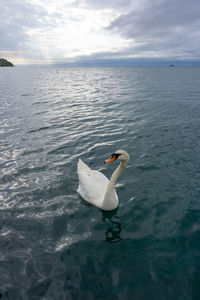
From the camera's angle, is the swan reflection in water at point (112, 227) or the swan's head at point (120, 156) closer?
the swan reflection in water at point (112, 227)

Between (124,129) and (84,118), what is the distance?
4534 millimetres

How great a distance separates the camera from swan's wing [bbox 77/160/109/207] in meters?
6.35

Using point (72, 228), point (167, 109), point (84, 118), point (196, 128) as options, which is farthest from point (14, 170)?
point (167, 109)

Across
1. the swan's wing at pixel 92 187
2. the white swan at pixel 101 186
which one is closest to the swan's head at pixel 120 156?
the white swan at pixel 101 186

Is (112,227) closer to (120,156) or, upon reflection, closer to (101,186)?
(101,186)

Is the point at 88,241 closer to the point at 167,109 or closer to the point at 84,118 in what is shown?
the point at 84,118

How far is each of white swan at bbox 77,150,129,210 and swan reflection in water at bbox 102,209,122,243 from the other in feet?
0.69

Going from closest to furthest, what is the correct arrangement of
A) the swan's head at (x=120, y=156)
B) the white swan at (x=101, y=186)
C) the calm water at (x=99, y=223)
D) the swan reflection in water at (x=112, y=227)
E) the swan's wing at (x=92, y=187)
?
the calm water at (x=99, y=223), the swan reflection in water at (x=112, y=227), the swan's head at (x=120, y=156), the white swan at (x=101, y=186), the swan's wing at (x=92, y=187)

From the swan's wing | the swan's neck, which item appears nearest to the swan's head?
the swan's neck

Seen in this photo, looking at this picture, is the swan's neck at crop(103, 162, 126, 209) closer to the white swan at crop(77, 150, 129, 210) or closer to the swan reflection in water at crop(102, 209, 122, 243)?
the white swan at crop(77, 150, 129, 210)

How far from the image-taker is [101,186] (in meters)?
6.72

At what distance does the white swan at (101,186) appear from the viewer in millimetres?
5809

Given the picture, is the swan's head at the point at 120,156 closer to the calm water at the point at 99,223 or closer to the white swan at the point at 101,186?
the white swan at the point at 101,186

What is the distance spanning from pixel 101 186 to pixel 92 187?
0.38m
